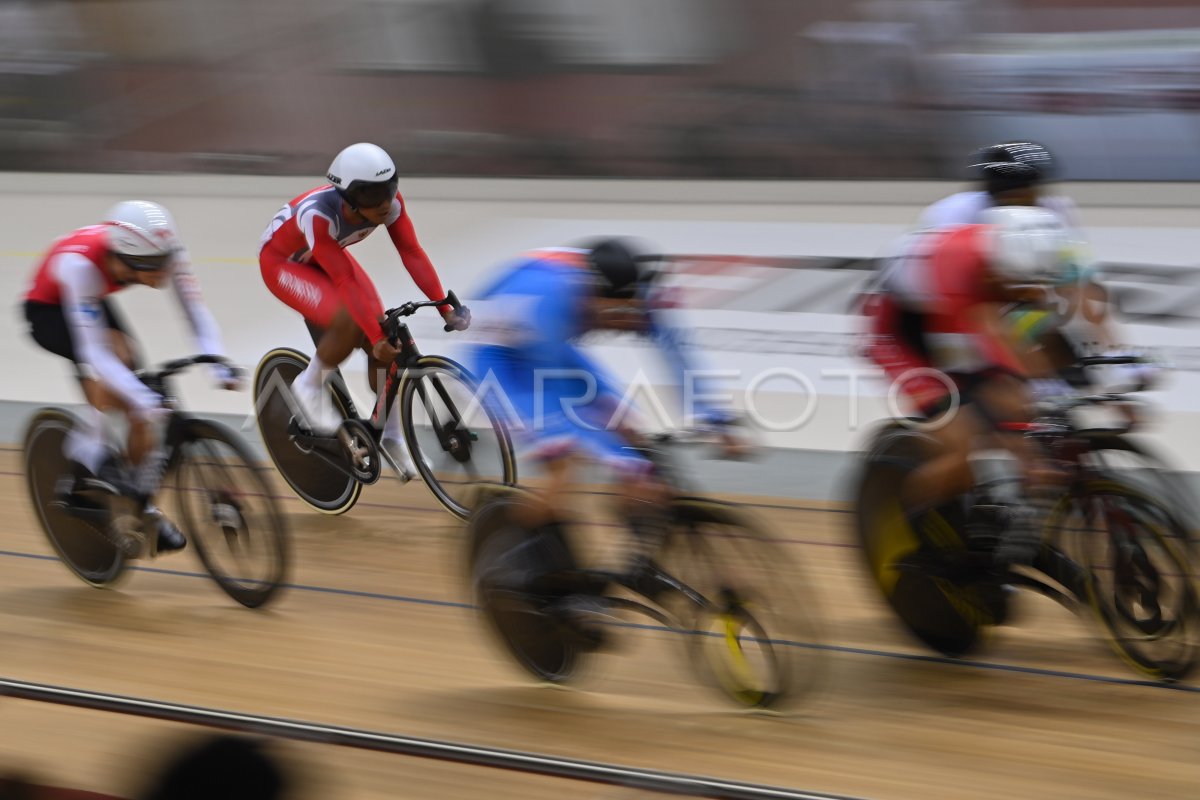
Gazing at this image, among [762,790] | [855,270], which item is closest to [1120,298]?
[855,270]

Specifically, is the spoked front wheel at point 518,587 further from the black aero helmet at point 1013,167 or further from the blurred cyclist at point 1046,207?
the black aero helmet at point 1013,167

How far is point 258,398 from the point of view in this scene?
531 centimetres

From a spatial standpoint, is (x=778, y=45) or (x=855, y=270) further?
(x=778, y=45)

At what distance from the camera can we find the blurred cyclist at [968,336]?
3.06 metres

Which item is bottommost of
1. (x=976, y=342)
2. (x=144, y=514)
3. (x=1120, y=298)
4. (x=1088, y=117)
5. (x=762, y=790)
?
(x=762, y=790)

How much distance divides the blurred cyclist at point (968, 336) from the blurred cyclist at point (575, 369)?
23.0 inches

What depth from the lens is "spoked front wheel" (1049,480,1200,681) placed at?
9.98ft

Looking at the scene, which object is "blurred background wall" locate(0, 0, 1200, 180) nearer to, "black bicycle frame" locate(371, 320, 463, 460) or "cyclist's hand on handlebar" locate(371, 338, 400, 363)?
"black bicycle frame" locate(371, 320, 463, 460)

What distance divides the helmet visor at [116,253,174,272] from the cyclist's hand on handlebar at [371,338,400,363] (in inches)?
32.2

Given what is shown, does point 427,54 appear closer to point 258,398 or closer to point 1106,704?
point 258,398

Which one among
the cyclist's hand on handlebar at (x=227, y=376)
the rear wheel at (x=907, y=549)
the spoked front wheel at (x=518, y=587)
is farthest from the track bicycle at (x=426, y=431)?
the rear wheel at (x=907, y=549)

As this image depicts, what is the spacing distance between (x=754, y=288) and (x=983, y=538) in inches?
142

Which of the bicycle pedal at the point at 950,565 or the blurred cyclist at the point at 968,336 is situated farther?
the bicycle pedal at the point at 950,565

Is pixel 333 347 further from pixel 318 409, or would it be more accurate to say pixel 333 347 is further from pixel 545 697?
pixel 545 697
